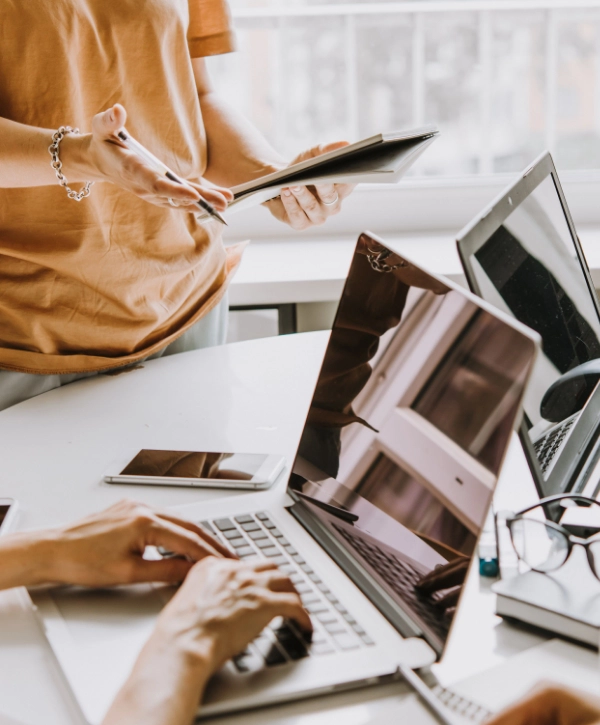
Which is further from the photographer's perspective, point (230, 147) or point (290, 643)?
point (230, 147)

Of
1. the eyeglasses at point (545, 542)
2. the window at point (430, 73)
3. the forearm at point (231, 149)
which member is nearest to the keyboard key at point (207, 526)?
the eyeglasses at point (545, 542)

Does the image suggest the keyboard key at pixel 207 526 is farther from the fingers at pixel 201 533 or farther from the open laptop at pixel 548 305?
the open laptop at pixel 548 305

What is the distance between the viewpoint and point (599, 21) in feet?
7.14

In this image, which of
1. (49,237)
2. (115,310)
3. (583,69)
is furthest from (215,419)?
(583,69)

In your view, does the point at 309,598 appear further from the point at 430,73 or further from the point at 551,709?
the point at 430,73

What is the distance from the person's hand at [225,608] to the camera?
58 cm

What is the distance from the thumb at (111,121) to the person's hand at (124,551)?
1.35 feet

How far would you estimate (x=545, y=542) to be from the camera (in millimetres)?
717

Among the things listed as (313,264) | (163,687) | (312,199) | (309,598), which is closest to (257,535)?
(309,598)

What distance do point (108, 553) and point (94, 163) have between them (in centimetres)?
46

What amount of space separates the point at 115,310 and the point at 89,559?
59 centimetres

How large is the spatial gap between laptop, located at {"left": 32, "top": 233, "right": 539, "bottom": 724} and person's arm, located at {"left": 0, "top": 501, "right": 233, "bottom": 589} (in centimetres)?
2

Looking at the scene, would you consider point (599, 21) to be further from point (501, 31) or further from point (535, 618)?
point (535, 618)

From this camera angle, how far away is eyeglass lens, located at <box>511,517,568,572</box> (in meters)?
0.67
